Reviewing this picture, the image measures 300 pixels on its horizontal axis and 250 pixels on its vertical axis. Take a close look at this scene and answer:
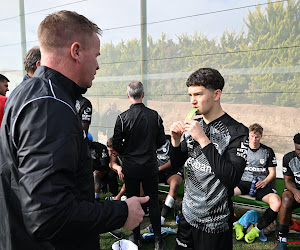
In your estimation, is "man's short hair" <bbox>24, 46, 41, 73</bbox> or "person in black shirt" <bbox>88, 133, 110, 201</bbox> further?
"person in black shirt" <bbox>88, 133, 110, 201</bbox>

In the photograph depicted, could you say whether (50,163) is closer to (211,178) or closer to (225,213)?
(211,178)

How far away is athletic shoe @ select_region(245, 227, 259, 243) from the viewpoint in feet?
10.9

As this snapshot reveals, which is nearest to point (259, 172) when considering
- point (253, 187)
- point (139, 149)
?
point (253, 187)

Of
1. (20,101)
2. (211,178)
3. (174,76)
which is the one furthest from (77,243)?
(174,76)

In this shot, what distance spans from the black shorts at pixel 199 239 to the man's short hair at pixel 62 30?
1.58 m

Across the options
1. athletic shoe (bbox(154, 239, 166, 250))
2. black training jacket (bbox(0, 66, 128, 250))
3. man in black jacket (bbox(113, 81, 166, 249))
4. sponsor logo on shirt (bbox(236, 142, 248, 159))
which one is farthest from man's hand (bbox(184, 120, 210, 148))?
athletic shoe (bbox(154, 239, 166, 250))

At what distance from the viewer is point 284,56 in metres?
4.40

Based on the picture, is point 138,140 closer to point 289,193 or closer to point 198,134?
point 198,134

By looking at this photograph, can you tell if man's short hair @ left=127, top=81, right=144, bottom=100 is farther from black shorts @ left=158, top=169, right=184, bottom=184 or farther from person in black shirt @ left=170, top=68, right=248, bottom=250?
black shorts @ left=158, top=169, right=184, bottom=184

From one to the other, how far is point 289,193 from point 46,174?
346 centimetres

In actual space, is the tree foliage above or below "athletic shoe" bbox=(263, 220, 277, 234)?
above

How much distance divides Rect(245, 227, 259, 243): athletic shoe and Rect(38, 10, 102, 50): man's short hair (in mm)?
3288

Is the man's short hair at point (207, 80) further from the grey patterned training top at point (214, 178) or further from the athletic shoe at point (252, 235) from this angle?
the athletic shoe at point (252, 235)

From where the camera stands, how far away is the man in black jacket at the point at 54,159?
819 millimetres
